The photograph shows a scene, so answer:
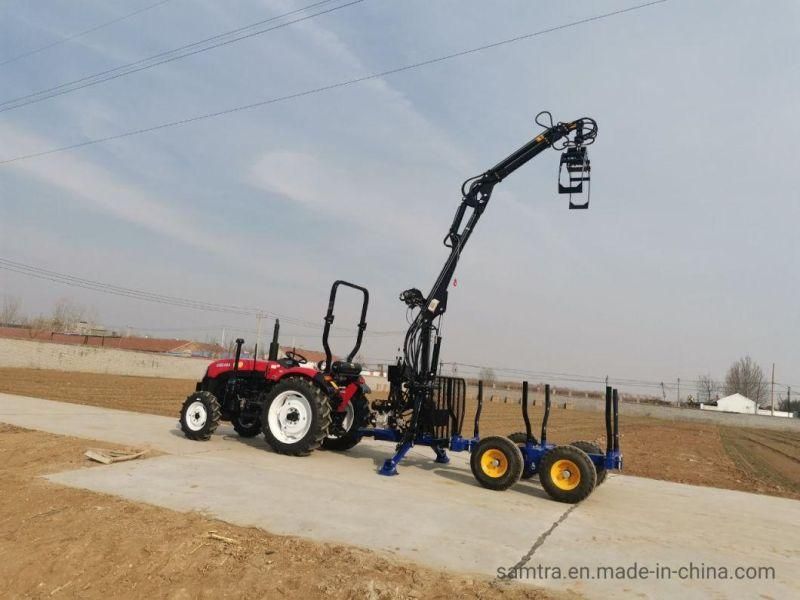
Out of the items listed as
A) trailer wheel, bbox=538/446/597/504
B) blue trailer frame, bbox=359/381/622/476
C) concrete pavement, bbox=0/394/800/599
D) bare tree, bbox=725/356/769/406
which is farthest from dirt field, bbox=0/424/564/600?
bare tree, bbox=725/356/769/406

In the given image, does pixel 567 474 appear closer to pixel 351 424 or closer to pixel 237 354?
pixel 351 424

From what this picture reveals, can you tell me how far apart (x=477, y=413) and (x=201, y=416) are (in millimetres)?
4501

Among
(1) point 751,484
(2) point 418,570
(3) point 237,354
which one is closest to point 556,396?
(1) point 751,484

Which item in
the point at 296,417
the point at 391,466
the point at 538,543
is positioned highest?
the point at 296,417

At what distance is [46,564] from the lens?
369 cm

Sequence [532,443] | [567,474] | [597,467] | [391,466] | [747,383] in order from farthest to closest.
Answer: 1. [747,383]
2. [391,466]
3. [532,443]
4. [597,467]
5. [567,474]

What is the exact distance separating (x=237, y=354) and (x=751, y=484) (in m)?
9.63

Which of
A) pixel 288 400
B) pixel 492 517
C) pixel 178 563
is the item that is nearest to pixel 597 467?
pixel 492 517

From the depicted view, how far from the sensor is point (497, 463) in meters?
6.77

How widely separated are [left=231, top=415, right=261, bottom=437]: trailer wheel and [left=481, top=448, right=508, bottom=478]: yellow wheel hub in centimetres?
427

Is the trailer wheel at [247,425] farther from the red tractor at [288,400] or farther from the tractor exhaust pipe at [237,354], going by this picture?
the tractor exhaust pipe at [237,354]

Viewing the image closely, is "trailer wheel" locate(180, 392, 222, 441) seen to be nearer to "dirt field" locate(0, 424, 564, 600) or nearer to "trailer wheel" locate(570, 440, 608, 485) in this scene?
"dirt field" locate(0, 424, 564, 600)

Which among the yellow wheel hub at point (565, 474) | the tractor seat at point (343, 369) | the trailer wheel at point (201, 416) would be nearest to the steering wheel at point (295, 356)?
the tractor seat at point (343, 369)

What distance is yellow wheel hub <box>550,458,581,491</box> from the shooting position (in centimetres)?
620
